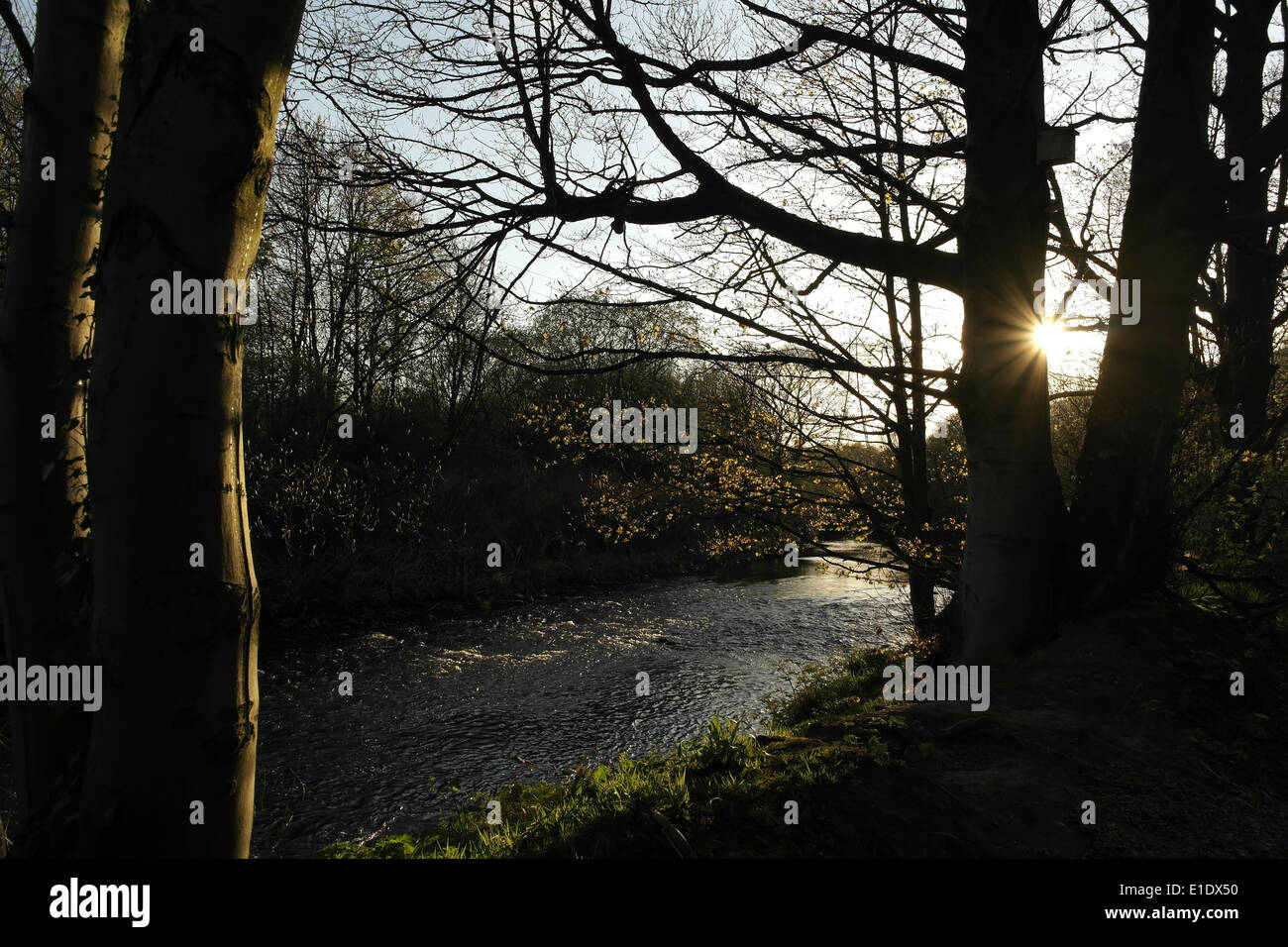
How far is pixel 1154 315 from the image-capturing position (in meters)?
4.64

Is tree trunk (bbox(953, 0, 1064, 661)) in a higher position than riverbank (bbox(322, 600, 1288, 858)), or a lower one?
higher

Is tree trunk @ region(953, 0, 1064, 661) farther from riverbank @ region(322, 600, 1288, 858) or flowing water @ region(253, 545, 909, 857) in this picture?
flowing water @ region(253, 545, 909, 857)

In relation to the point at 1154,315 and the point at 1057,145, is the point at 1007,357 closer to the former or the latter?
the point at 1154,315

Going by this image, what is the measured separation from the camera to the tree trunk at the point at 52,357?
255 cm

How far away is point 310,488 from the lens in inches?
555

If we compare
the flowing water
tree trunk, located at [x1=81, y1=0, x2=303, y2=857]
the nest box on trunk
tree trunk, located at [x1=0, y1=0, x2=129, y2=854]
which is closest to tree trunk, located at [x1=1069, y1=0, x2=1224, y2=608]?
the nest box on trunk

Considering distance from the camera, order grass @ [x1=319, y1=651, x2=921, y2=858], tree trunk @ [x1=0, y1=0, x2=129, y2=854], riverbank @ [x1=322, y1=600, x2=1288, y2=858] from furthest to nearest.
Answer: riverbank @ [x1=322, y1=600, x2=1288, y2=858] → grass @ [x1=319, y1=651, x2=921, y2=858] → tree trunk @ [x1=0, y1=0, x2=129, y2=854]

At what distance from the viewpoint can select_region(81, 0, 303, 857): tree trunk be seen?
5.70ft

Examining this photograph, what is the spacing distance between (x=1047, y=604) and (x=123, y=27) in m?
5.52

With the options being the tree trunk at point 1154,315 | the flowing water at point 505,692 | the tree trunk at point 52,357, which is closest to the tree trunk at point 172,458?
the tree trunk at point 52,357

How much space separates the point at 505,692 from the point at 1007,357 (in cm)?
729

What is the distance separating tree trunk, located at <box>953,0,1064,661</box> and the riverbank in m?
0.41

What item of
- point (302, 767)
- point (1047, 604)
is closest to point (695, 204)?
point (1047, 604)

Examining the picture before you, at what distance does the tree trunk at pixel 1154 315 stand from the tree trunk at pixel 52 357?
17.2ft
